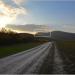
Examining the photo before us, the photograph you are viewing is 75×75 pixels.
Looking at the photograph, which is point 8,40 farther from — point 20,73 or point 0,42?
point 20,73

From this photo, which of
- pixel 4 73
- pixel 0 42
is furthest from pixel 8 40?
pixel 4 73

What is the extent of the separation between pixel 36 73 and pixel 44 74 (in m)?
0.58

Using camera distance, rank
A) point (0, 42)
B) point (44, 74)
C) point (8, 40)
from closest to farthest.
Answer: point (44, 74)
point (0, 42)
point (8, 40)

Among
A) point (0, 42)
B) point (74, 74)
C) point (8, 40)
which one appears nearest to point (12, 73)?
point (74, 74)

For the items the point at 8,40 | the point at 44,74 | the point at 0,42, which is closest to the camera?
the point at 44,74

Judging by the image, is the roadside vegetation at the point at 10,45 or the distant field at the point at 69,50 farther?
the roadside vegetation at the point at 10,45

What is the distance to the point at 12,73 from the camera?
1345 centimetres

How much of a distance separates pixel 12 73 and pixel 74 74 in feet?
12.3

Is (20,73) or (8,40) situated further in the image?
(8,40)

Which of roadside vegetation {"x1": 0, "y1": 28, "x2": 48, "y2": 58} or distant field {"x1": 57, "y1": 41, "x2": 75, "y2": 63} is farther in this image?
roadside vegetation {"x1": 0, "y1": 28, "x2": 48, "y2": 58}

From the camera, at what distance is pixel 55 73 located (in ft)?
45.5

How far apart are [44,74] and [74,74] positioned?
1.93 m

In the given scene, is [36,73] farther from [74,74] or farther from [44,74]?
[74,74]

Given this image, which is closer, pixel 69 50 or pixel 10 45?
pixel 69 50
